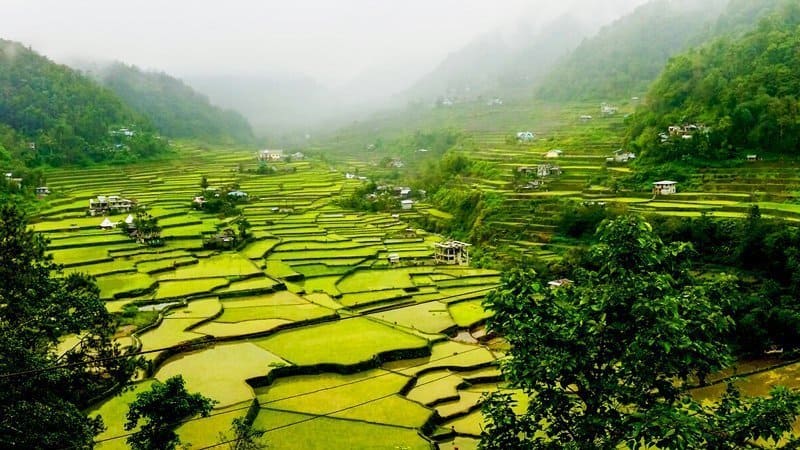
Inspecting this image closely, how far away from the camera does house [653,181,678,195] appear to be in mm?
25250

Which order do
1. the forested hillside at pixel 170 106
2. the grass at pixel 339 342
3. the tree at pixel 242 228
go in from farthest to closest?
the forested hillside at pixel 170 106 → the tree at pixel 242 228 → the grass at pixel 339 342

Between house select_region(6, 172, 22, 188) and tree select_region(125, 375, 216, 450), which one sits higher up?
house select_region(6, 172, 22, 188)

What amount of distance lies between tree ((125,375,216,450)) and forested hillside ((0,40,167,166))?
37.0 metres

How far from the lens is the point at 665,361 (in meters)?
4.58

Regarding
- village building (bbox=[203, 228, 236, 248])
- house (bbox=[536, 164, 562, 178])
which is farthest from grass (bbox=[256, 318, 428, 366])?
house (bbox=[536, 164, 562, 178])

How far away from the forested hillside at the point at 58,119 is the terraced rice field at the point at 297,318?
1208cm

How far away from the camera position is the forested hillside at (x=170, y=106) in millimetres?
75375

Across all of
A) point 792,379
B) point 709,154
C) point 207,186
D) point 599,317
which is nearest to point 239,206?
point 207,186

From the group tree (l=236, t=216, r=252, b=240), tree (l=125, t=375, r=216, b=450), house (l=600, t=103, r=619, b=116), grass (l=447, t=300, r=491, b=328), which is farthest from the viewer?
house (l=600, t=103, r=619, b=116)

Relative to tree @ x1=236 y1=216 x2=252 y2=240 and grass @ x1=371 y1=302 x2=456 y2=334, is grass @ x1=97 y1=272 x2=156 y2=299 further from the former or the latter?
grass @ x1=371 y1=302 x2=456 y2=334

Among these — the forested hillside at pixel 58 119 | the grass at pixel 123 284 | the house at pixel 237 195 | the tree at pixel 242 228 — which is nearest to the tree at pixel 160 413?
the grass at pixel 123 284

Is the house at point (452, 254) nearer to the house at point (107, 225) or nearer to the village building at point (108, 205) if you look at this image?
the house at point (107, 225)

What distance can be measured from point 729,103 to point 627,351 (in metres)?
28.7

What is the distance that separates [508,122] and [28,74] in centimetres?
4611
